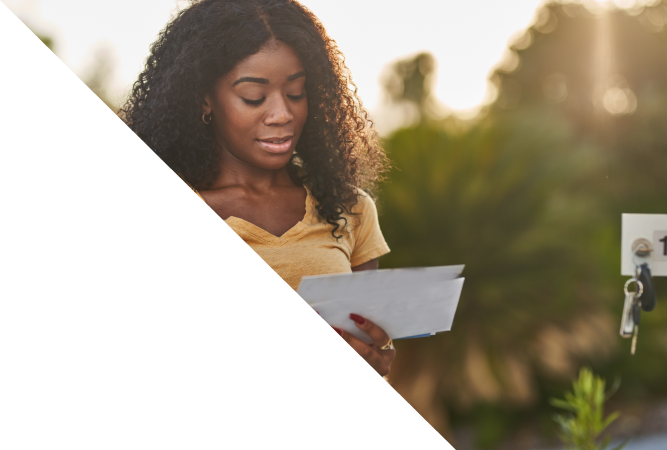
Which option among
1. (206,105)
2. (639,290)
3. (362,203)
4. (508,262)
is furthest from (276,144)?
(508,262)

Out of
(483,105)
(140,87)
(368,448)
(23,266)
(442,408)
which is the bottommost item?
(442,408)

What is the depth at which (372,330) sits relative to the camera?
1.13 m

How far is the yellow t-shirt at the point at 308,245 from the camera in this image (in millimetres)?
1283

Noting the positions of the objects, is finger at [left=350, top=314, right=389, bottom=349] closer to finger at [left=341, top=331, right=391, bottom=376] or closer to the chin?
finger at [left=341, top=331, right=391, bottom=376]

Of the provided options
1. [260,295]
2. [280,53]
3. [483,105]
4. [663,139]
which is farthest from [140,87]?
[663,139]

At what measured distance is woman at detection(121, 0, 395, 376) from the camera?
1.24m

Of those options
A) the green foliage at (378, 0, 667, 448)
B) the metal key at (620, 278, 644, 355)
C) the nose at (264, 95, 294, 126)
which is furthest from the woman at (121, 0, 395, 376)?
the green foliage at (378, 0, 667, 448)

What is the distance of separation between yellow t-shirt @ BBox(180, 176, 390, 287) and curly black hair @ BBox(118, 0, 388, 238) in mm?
26

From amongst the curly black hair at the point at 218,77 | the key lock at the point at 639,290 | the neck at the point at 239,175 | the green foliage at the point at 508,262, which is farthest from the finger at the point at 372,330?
the green foliage at the point at 508,262

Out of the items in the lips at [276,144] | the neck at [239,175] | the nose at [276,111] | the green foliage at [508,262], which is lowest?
the green foliage at [508,262]

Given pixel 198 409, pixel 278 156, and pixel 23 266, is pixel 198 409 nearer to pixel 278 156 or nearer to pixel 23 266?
pixel 23 266

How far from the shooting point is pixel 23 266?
36 cm

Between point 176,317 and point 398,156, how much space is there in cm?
537

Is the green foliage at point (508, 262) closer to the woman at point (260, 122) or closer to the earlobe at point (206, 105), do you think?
the woman at point (260, 122)
